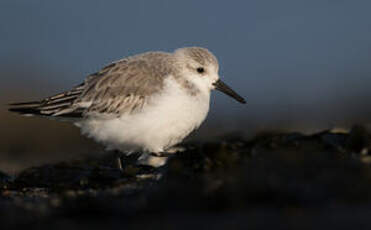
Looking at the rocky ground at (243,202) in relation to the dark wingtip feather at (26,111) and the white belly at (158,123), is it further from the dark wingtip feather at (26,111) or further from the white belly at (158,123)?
the dark wingtip feather at (26,111)

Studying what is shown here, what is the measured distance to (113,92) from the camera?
650cm

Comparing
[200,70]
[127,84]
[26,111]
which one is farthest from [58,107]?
[200,70]

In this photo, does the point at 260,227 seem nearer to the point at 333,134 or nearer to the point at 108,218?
the point at 108,218

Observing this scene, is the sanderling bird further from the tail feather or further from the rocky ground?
the rocky ground

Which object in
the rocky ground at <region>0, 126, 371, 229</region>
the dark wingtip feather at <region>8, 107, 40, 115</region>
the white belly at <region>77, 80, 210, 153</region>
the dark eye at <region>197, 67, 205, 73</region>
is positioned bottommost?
the rocky ground at <region>0, 126, 371, 229</region>

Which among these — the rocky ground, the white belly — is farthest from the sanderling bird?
the rocky ground

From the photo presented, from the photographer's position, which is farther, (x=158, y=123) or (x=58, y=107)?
(x=58, y=107)

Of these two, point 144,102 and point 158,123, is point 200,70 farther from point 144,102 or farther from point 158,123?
point 158,123

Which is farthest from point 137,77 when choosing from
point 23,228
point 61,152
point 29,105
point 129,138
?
point 61,152

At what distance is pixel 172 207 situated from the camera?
3490 millimetres

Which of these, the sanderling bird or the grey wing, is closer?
the sanderling bird

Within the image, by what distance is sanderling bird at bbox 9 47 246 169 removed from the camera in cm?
607

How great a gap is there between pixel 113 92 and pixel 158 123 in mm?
791

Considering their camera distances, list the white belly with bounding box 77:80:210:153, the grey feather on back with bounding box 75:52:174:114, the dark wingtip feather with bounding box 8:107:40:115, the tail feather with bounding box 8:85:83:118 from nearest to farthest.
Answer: the white belly with bounding box 77:80:210:153 < the grey feather on back with bounding box 75:52:174:114 < the tail feather with bounding box 8:85:83:118 < the dark wingtip feather with bounding box 8:107:40:115
